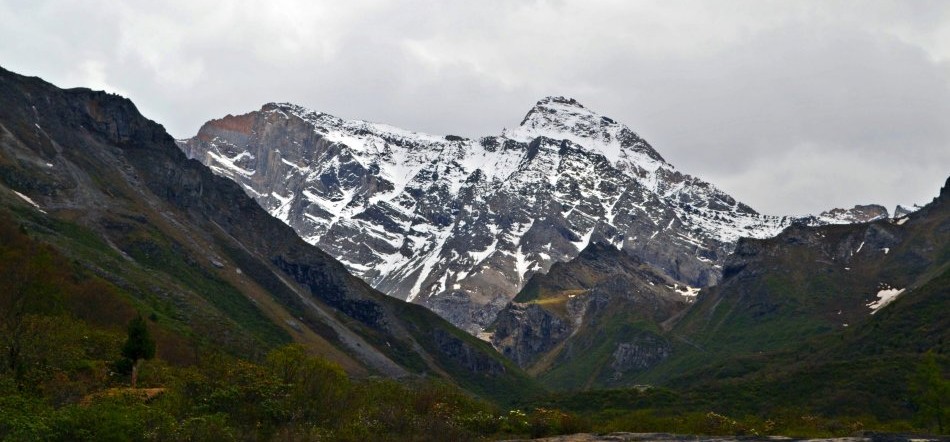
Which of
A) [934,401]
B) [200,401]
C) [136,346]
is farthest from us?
[934,401]

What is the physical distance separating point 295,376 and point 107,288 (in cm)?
10836

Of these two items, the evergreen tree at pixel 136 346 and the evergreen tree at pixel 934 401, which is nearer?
the evergreen tree at pixel 136 346

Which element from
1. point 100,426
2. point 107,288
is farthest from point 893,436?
point 107,288

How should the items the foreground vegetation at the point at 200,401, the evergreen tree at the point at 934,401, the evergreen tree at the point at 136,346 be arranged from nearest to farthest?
the foreground vegetation at the point at 200,401, the evergreen tree at the point at 136,346, the evergreen tree at the point at 934,401

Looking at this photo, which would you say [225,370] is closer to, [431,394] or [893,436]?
[431,394]

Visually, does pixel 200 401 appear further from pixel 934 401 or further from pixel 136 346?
pixel 934 401

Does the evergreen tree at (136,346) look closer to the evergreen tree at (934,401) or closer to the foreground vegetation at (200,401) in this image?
the foreground vegetation at (200,401)

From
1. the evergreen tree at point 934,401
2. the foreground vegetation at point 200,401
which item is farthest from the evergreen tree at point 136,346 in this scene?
the evergreen tree at point 934,401

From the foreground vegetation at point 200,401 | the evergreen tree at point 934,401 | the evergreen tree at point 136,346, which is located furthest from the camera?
the evergreen tree at point 934,401

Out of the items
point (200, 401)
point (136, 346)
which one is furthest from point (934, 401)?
point (136, 346)

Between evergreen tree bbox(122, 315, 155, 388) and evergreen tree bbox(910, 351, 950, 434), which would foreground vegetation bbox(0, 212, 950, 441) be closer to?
evergreen tree bbox(122, 315, 155, 388)

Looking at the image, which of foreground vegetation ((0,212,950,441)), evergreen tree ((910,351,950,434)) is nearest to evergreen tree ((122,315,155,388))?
foreground vegetation ((0,212,950,441))

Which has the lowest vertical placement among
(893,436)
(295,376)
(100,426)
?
(100,426)

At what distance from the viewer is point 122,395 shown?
70188mm
